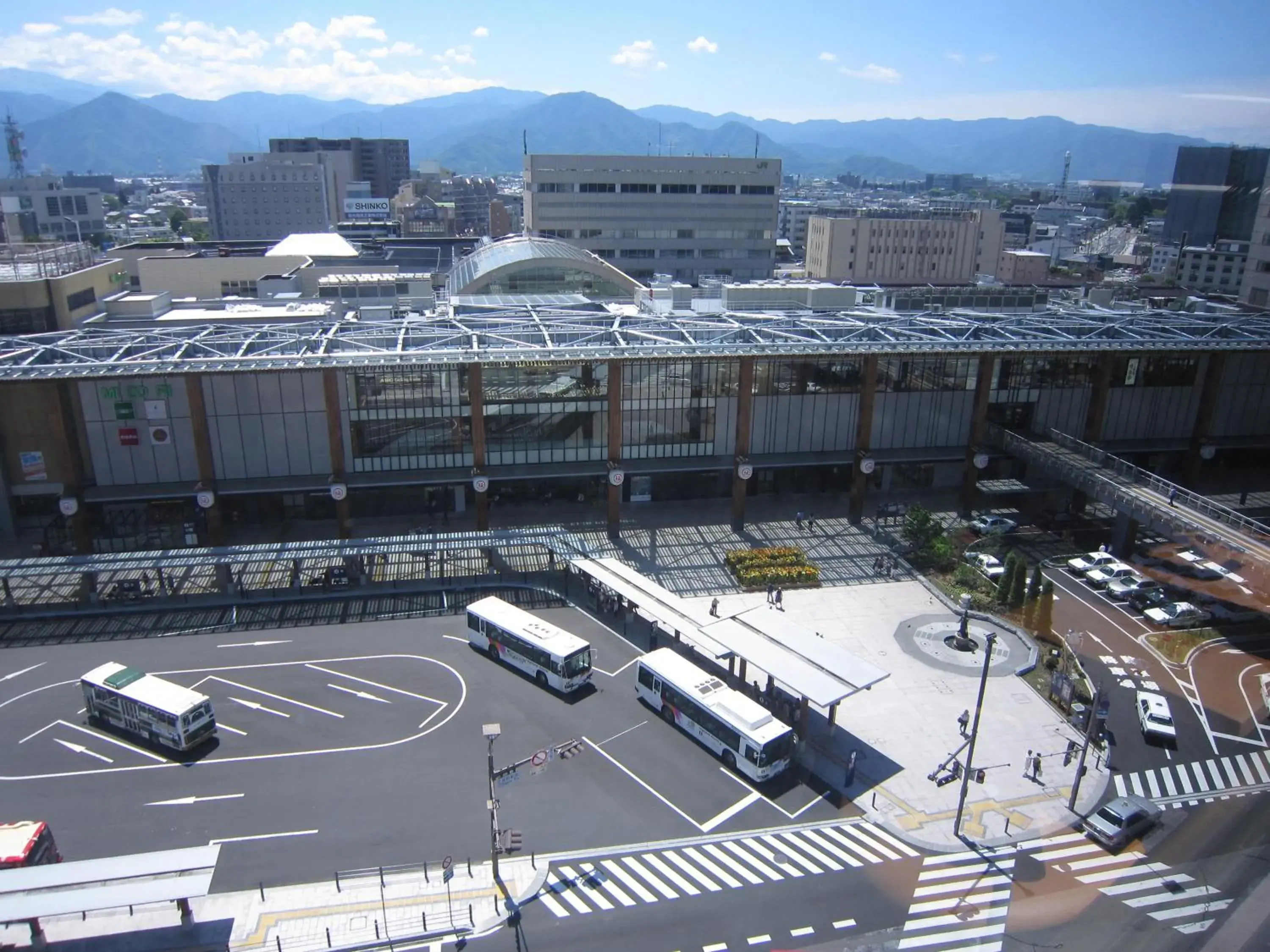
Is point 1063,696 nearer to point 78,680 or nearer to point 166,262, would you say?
point 78,680

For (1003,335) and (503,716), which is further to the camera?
(1003,335)

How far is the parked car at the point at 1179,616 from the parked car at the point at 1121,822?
15.4m

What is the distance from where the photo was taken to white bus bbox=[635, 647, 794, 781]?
28125 mm

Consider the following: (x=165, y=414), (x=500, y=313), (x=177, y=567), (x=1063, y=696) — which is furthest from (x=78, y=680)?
(x=1063, y=696)

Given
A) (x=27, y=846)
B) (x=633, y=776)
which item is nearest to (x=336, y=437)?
(x=27, y=846)

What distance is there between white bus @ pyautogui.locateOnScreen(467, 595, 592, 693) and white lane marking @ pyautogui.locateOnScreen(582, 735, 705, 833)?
3260mm

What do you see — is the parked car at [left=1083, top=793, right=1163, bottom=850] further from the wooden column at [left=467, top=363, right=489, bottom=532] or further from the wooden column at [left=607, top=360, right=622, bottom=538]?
the wooden column at [left=467, top=363, right=489, bottom=532]

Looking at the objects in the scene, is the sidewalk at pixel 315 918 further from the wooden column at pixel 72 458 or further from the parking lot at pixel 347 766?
the wooden column at pixel 72 458

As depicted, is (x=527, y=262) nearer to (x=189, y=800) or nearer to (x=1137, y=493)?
(x=1137, y=493)

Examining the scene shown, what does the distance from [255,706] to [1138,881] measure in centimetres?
3114

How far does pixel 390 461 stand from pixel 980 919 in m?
37.1

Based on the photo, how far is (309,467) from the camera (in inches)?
1841

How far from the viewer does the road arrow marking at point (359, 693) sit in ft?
107

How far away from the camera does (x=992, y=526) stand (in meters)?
49.1
